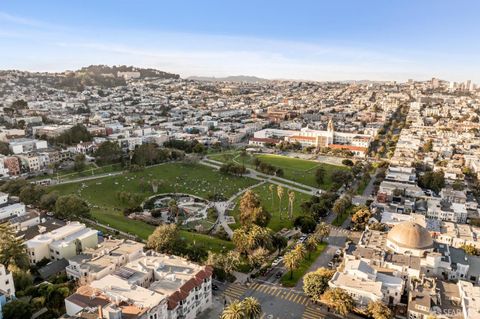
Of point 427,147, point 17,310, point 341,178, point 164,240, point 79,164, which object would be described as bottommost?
point 17,310

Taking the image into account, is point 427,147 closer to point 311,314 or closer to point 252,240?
point 252,240

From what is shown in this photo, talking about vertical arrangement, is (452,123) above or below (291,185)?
above

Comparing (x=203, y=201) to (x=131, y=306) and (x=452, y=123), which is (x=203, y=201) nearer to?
(x=131, y=306)

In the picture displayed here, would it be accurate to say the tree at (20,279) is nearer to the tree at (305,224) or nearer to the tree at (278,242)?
the tree at (278,242)

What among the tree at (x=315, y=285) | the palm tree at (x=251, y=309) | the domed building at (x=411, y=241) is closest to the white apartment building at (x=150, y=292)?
the palm tree at (x=251, y=309)

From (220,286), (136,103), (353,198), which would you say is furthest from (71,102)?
(220,286)

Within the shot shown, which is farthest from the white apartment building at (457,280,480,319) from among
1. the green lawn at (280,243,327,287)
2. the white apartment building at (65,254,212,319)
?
the white apartment building at (65,254,212,319)

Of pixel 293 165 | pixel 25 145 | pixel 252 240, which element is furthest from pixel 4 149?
pixel 252 240
